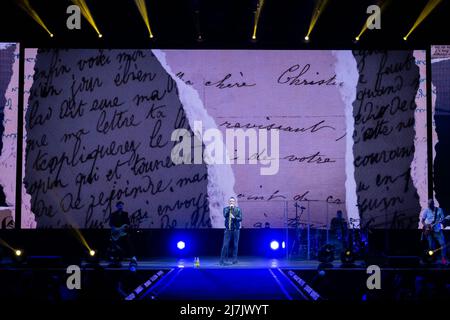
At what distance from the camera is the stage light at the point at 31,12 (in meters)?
13.2

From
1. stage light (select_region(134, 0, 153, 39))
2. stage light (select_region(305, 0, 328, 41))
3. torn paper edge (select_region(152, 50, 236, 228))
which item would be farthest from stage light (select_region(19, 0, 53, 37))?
stage light (select_region(305, 0, 328, 41))

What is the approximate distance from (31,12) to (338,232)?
8808 mm

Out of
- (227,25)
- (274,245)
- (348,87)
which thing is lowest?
(274,245)

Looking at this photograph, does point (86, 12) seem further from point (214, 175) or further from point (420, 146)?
point (420, 146)

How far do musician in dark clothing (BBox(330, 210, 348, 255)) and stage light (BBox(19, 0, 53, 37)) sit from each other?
8.40 metres

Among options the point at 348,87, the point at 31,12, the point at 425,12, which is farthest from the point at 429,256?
the point at 31,12

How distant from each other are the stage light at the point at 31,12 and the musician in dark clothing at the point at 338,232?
27.6 feet

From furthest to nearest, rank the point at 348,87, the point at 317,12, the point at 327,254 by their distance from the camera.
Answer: the point at 348,87
the point at 317,12
the point at 327,254

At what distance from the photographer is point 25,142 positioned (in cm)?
1503

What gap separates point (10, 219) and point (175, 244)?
13.8ft

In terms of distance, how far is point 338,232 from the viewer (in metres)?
13.4

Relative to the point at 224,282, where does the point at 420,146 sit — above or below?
above

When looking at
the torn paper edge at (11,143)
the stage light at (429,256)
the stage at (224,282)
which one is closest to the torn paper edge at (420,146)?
the stage light at (429,256)
